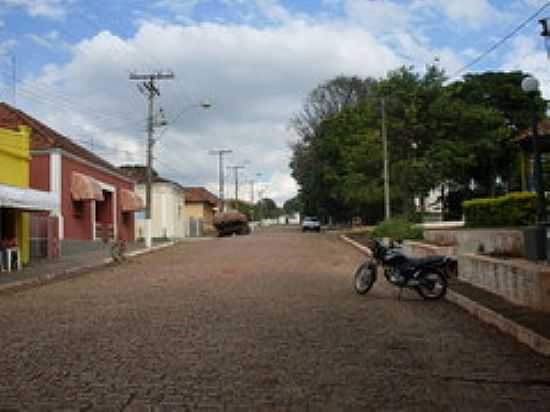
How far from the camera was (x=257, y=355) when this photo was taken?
24.1 ft

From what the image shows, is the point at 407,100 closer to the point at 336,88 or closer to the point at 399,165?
the point at 399,165

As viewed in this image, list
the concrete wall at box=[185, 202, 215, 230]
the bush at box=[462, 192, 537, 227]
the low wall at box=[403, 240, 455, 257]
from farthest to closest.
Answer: the concrete wall at box=[185, 202, 215, 230] < the bush at box=[462, 192, 537, 227] < the low wall at box=[403, 240, 455, 257]

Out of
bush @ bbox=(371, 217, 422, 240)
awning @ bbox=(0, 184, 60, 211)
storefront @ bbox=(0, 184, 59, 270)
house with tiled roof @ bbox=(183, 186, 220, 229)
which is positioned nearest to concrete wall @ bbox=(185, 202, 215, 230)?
house with tiled roof @ bbox=(183, 186, 220, 229)

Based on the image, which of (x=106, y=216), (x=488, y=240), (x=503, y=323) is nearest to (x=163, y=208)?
(x=106, y=216)

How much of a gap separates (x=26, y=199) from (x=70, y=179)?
10.3 metres

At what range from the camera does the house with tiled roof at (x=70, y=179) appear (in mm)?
29995

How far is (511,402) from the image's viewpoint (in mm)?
5602

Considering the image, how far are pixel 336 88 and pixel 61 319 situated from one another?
5642 centimetres

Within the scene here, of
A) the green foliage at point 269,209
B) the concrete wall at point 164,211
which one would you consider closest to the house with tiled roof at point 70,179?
the concrete wall at point 164,211

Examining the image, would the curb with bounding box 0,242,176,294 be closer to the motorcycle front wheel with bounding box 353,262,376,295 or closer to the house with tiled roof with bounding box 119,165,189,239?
the motorcycle front wheel with bounding box 353,262,376,295

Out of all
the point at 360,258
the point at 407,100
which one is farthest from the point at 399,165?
the point at 360,258

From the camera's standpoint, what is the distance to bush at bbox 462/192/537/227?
1777cm

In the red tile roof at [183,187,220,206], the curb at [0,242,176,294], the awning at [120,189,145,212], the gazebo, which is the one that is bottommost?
the curb at [0,242,176,294]

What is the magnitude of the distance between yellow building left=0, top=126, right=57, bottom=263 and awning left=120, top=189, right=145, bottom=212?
54.7 feet
